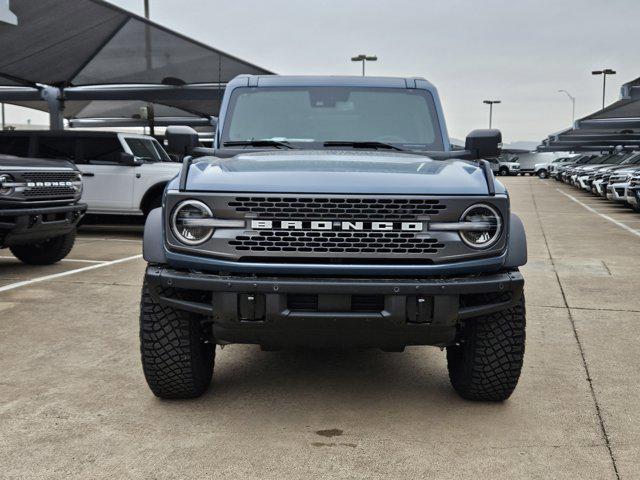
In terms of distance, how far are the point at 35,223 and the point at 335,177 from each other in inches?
215

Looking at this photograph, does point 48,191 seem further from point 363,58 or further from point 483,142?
point 363,58

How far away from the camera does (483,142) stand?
487cm

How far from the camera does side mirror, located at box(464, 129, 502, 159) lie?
15.9 ft

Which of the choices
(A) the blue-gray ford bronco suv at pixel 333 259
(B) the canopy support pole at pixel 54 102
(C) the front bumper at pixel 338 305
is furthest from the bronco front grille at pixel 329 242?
(B) the canopy support pole at pixel 54 102

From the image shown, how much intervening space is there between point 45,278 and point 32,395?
424 cm

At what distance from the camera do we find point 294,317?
11.2 feet

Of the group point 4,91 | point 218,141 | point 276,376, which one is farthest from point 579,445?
point 4,91

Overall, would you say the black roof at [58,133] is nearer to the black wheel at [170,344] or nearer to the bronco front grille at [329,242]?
the black wheel at [170,344]

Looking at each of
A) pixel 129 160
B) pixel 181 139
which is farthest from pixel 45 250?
pixel 181 139

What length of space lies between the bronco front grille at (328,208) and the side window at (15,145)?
9.96 m

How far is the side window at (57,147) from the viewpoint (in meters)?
12.4

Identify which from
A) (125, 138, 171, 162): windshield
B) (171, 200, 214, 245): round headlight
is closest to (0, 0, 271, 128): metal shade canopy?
(125, 138, 171, 162): windshield

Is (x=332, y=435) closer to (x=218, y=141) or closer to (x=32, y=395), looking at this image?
(x=32, y=395)

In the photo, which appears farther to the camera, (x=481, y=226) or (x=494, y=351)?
(x=494, y=351)
